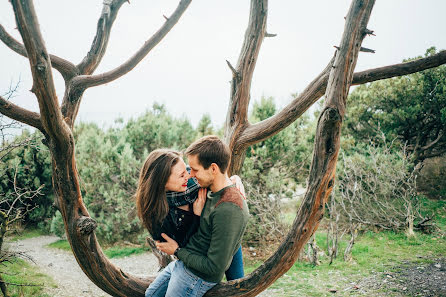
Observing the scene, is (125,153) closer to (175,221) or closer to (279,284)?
(279,284)

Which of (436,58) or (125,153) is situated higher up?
(436,58)

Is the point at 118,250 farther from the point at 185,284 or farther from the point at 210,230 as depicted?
the point at 210,230

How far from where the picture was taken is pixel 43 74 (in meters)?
1.82

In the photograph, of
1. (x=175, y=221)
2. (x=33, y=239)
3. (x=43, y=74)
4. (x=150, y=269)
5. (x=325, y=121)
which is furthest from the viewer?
(x=33, y=239)

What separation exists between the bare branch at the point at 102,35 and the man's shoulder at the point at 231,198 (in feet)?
6.71

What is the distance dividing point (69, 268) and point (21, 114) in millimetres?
6127

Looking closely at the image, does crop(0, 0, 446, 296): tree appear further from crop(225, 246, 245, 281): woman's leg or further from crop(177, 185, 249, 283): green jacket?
crop(177, 185, 249, 283): green jacket

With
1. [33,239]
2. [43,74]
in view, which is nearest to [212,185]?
[43,74]

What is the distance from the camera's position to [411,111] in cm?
1067

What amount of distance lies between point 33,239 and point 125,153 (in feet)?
12.4

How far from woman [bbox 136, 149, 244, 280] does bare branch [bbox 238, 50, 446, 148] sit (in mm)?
1194

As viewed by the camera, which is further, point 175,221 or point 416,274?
point 416,274

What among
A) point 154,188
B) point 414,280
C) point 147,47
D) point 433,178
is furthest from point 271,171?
point 154,188

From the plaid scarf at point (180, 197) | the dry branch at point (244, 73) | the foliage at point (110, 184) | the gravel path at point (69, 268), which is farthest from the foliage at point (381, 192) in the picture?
the plaid scarf at point (180, 197)
